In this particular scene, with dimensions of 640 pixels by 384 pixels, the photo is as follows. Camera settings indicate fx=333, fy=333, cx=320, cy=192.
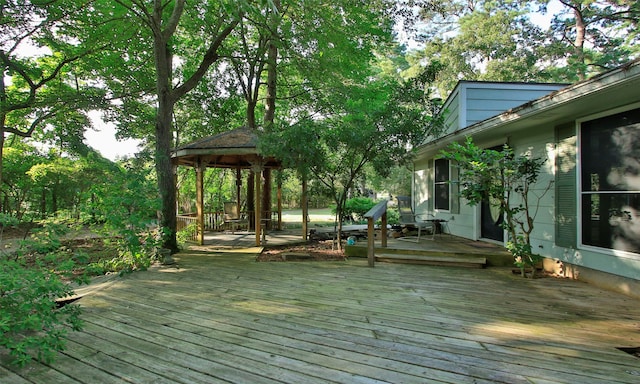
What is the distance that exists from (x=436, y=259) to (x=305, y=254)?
2.53 m

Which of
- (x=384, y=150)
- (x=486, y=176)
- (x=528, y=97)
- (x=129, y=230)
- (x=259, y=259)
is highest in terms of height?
(x=528, y=97)

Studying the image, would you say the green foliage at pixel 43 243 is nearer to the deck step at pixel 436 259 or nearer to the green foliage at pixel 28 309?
the green foliage at pixel 28 309

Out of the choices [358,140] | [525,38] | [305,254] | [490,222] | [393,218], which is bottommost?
[305,254]

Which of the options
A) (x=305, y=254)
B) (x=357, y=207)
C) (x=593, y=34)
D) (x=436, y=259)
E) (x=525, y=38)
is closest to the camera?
(x=436, y=259)

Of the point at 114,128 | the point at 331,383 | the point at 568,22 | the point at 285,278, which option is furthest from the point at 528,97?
the point at 114,128

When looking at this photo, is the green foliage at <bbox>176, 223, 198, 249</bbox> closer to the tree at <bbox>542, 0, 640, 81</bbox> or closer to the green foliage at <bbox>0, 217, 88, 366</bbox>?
the green foliage at <bbox>0, 217, 88, 366</bbox>

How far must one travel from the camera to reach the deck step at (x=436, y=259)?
5.67 metres

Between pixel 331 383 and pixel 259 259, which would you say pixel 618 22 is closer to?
pixel 259 259

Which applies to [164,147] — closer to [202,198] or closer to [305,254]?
[202,198]

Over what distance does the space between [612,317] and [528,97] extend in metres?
5.65

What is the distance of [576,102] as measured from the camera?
4.02 metres

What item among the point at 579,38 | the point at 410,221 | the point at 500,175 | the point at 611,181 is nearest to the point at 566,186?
the point at 611,181

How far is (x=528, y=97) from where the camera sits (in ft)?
24.4

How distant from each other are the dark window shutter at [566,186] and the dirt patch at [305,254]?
3638mm
